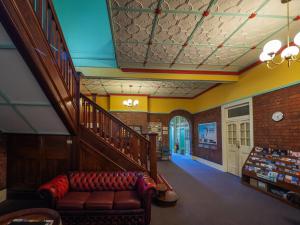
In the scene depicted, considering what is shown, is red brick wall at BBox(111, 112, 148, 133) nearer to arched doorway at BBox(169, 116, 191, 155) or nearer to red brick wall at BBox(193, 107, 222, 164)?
red brick wall at BBox(193, 107, 222, 164)

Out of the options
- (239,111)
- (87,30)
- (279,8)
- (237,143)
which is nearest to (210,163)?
(237,143)

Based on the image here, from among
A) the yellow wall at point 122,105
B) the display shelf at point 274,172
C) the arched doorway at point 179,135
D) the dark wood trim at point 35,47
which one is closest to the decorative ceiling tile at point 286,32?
the display shelf at point 274,172

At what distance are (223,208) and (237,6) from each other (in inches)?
145

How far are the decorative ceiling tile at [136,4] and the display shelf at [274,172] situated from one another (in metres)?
A: 4.06

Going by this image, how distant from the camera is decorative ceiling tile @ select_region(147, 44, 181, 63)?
4.42 meters

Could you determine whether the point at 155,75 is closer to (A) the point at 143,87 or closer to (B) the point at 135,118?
(A) the point at 143,87

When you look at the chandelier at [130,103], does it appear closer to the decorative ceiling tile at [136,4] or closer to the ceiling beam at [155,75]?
the ceiling beam at [155,75]

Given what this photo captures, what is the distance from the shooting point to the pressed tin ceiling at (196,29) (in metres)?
3.01

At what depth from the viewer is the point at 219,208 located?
148 inches

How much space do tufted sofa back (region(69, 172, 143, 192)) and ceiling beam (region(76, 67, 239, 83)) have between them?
3011 mm

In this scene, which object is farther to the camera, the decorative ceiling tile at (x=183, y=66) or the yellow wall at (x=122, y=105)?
the yellow wall at (x=122, y=105)

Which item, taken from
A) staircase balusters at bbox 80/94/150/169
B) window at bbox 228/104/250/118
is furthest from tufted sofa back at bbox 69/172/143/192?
window at bbox 228/104/250/118

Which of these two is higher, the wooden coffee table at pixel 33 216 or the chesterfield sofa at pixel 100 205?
the wooden coffee table at pixel 33 216

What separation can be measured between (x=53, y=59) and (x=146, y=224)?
2.97 m
